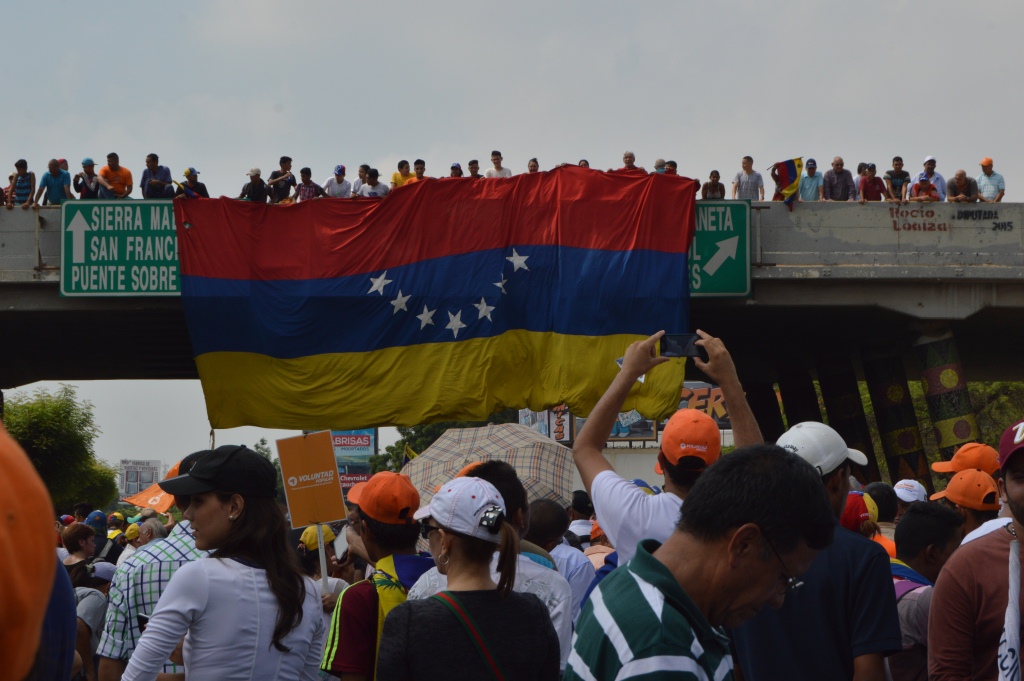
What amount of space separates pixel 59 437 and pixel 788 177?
99.1 feet

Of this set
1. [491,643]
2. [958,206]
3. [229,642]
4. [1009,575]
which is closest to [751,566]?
[491,643]

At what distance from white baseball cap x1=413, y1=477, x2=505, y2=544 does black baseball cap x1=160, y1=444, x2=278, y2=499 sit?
2.07 ft

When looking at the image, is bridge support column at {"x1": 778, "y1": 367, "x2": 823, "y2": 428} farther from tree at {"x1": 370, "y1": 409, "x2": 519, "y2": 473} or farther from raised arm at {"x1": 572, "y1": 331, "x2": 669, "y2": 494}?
tree at {"x1": 370, "y1": 409, "x2": 519, "y2": 473}

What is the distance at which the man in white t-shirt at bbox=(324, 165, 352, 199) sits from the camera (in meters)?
22.6

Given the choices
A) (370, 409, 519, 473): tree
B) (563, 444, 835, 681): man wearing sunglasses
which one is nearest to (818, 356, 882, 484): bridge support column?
(563, 444, 835, 681): man wearing sunglasses

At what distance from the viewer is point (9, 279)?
22.2m

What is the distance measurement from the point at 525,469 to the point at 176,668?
1217 cm

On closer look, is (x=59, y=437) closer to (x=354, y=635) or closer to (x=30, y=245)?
(x=30, y=245)

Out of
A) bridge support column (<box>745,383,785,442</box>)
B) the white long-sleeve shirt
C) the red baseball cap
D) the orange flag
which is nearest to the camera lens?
the red baseball cap

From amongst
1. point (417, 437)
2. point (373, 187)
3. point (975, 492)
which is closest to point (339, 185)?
point (373, 187)

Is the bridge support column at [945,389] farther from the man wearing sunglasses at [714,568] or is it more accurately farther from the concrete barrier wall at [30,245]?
the man wearing sunglasses at [714,568]

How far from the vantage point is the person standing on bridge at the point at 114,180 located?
21.5 m

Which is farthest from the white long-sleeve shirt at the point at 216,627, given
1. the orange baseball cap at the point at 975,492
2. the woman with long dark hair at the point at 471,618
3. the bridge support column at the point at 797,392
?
the bridge support column at the point at 797,392

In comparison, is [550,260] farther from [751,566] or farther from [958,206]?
[751,566]
